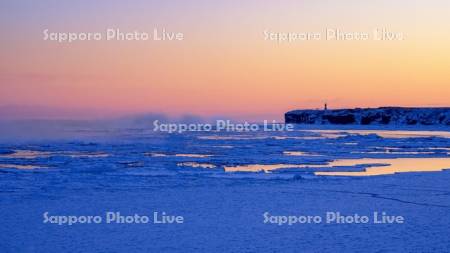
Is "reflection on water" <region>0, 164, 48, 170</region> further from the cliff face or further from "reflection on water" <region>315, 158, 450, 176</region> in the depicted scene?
the cliff face

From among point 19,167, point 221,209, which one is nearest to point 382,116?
point 19,167

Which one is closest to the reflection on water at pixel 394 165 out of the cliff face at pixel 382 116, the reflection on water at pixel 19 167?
the reflection on water at pixel 19 167

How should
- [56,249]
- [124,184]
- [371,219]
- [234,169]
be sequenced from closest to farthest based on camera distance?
[56,249], [371,219], [124,184], [234,169]

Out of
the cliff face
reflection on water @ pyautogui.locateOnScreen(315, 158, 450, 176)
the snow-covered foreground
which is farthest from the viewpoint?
the cliff face

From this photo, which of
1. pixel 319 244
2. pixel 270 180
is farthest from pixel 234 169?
pixel 319 244

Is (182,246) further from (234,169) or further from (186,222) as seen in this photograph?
(234,169)

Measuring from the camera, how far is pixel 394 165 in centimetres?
1534

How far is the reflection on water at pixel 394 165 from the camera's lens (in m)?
13.0

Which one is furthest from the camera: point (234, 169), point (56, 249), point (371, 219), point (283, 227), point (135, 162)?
point (135, 162)

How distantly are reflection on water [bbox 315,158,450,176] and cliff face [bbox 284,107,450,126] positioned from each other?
62.9 meters

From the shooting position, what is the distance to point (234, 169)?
13.5 m

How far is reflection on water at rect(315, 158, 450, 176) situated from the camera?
1304cm

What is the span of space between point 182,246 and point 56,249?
1.18 m

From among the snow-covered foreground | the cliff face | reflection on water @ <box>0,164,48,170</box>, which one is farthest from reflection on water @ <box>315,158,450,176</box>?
the cliff face
